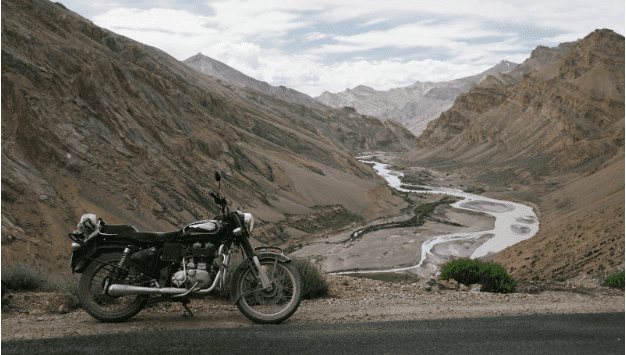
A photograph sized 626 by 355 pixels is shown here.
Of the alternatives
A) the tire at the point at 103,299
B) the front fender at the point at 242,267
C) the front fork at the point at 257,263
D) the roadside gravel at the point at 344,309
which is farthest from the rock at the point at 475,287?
the tire at the point at 103,299

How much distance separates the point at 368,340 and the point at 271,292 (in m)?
1.56

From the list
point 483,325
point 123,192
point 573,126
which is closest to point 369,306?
point 483,325

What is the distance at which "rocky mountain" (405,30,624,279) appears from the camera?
22484 mm

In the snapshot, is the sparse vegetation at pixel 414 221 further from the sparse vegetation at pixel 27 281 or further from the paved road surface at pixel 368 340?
the paved road surface at pixel 368 340

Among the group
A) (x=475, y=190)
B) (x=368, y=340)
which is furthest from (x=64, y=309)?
(x=475, y=190)

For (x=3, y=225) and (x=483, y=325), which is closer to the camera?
(x=483, y=325)

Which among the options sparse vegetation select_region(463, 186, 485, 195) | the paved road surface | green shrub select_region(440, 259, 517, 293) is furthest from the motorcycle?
sparse vegetation select_region(463, 186, 485, 195)

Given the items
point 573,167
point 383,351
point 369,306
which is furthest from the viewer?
point 573,167

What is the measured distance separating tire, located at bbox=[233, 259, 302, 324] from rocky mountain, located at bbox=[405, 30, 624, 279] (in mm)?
14868

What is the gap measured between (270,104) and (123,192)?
352ft

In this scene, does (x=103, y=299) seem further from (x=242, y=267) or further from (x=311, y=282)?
(x=311, y=282)

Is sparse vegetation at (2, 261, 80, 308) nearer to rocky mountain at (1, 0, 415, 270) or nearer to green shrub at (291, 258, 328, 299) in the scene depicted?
green shrub at (291, 258, 328, 299)

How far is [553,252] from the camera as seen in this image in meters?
21.7

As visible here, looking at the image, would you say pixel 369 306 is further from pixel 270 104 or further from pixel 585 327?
pixel 270 104
